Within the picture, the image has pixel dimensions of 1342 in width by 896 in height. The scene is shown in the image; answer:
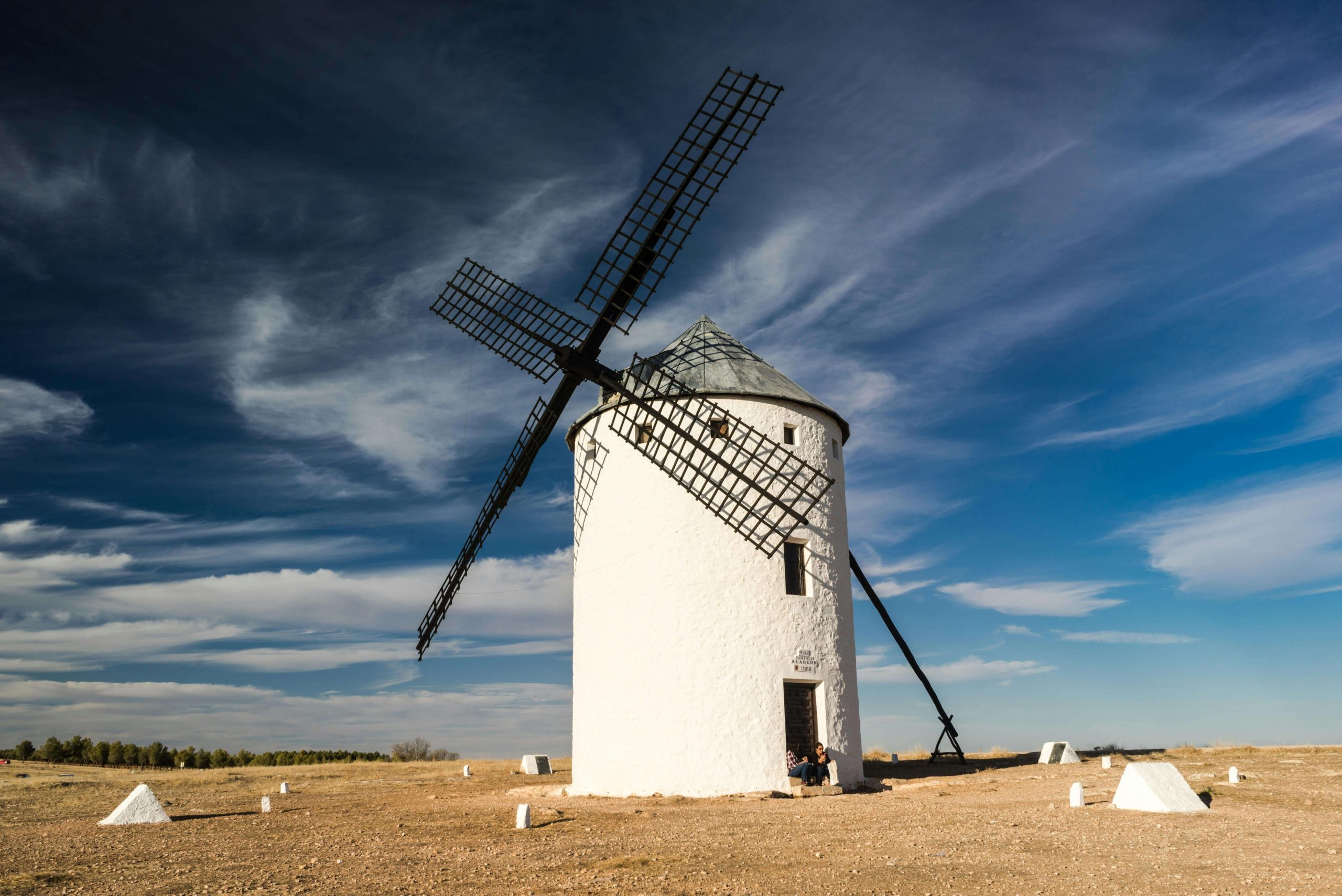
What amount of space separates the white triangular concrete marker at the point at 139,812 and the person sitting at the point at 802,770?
35.2 ft

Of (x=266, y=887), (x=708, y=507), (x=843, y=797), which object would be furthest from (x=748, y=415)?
(x=266, y=887)

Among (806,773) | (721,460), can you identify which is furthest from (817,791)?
(721,460)

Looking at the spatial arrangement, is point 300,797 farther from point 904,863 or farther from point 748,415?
point 904,863

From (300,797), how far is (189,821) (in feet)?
17.2

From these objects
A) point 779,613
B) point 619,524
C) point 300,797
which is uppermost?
point 619,524

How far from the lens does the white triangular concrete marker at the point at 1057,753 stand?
67.9 feet

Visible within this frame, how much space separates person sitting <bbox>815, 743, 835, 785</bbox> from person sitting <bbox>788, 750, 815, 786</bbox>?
0.09 metres

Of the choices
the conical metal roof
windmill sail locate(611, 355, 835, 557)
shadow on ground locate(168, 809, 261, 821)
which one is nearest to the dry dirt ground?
shadow on ground locate(168, 809, 261, 821)

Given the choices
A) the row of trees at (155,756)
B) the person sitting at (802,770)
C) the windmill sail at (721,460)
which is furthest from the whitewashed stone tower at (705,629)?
the row of trees at (155,756)

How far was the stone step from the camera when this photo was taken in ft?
Answer: 50.1

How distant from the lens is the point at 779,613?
54.3 ft

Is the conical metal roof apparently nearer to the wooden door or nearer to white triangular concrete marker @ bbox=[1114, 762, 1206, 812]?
the wooden door

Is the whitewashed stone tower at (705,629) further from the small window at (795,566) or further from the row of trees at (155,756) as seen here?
the row of trees at (155,756)

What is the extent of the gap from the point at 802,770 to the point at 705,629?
10.5 feet
